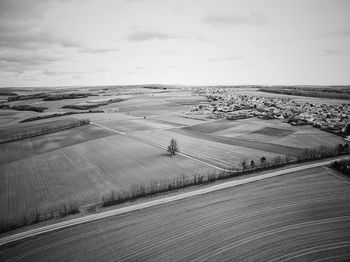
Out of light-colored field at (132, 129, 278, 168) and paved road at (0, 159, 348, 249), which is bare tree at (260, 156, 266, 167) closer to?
light-colored field at (132, 129, 278, 168)

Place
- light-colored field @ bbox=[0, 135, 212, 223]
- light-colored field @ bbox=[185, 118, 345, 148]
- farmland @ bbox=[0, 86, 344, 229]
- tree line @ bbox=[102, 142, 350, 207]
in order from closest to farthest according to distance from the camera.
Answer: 1. tree line @ bbox=[102, 142, 350, 207]
2. light-colored field @ bbox=[0, 135, 212, 223]
3. farmland @ bbox=[0, 86, 344, 229]
4. light-colored field @ bbox=[185, 118, 345, 148]

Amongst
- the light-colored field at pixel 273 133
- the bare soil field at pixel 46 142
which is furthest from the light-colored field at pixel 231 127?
the bare soil field at pixel 46 142

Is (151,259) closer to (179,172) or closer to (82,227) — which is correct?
(82,227)

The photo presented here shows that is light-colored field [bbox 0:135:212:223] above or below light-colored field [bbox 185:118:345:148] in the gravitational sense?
below

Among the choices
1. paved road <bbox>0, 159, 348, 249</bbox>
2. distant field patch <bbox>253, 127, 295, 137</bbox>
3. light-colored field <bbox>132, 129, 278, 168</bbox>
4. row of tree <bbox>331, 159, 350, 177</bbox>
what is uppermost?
distant field patch <bbox>253, 127, 295, 137</bbox>

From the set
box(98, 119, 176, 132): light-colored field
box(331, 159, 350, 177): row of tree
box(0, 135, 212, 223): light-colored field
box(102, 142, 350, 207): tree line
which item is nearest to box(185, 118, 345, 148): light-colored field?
box(102, 142, 350, 207): tree line

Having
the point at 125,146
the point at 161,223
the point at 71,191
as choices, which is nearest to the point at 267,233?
the point at 161,223

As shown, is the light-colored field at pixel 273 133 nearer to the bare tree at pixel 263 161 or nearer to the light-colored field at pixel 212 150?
the light-colored field at pixel 212 150
